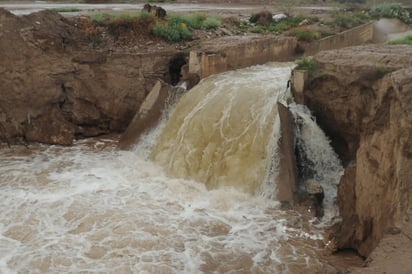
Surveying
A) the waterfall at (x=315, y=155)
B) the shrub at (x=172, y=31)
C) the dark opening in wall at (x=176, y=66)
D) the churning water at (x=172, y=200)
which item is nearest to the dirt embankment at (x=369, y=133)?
the waterfall at (x=315, y=155)

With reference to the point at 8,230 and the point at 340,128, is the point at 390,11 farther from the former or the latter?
the point at 8,230

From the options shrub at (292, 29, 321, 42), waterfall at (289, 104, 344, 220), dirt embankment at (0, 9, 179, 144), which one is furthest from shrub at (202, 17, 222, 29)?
waterfall at (289, 104, 344, 220)

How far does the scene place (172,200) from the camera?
8664mm

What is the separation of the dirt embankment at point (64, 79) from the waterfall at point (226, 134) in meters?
1.94

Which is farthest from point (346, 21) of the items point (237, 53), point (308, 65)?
point (308, 65)

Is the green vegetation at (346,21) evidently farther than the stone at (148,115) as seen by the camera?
Yes

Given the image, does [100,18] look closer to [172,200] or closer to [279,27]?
[279,27]

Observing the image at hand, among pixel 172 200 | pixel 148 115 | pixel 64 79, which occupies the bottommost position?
pixel 172 200

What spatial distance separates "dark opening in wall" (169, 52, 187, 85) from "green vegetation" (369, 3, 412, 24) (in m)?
8.20

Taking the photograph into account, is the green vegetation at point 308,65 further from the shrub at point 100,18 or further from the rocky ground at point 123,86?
the shrub at point 100,18

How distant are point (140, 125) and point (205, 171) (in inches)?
108

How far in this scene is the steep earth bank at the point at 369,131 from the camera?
→ 5.67 metres

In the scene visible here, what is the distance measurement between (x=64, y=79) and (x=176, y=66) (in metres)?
2.88

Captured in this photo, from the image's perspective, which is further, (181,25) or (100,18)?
(181,25)
